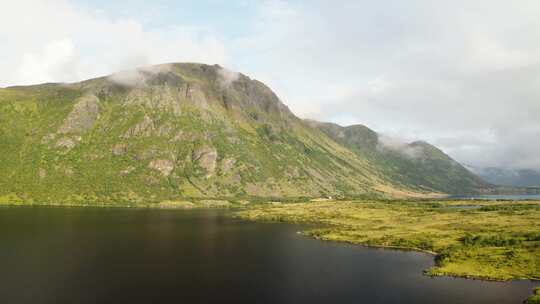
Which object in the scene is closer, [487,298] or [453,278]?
[487,298]

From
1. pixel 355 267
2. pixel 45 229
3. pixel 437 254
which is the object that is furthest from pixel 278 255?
pixel 45 229

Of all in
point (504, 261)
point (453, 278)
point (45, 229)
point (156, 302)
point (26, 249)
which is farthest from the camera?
point (45, 229)

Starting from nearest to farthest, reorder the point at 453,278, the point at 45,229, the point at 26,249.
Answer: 1. the point at 453,278
2. the point at 26,249
3. the point at 45,229

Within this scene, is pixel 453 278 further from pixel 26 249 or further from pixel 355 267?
pixel 26 249

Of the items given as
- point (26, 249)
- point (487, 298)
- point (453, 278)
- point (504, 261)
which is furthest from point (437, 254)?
point (26, 249)

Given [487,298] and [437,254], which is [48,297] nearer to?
[487,298]

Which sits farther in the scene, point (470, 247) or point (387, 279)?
point (470, 247)
